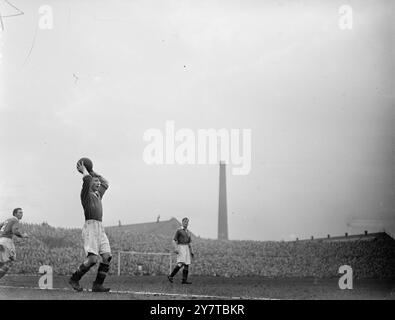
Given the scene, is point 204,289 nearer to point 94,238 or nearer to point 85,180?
point 94,238

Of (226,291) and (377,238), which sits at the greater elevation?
(377,238)

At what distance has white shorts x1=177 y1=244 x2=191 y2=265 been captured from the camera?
12.3m

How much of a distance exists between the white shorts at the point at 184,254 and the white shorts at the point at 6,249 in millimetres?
3199

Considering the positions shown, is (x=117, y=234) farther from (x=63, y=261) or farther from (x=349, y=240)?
(x=349, y=240)

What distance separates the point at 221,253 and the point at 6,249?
15.9ft

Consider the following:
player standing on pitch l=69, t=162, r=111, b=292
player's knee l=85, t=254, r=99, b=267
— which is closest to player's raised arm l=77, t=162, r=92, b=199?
player standing on pitch l=69, t=162, r=111, b=292

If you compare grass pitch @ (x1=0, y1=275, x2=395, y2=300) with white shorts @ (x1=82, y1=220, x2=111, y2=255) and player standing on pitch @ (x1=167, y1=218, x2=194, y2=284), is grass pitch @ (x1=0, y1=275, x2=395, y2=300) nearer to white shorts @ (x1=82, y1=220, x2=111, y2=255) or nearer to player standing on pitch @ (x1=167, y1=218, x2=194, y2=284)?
player standing on pitch @ (x1=167, y1=218, x2=194, y2=284)

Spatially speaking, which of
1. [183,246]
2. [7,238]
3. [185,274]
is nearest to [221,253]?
[183,246]

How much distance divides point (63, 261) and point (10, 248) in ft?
8.54

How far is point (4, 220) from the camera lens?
35.3 feet

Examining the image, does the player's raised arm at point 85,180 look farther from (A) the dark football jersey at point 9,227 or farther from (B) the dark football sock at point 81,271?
(A) the dark football jersey at point 9,227
